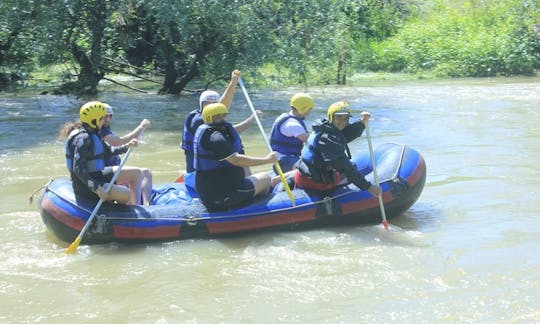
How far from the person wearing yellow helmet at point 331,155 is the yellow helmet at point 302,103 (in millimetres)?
507

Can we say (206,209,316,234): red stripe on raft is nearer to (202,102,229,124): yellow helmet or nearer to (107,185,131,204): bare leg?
(107,185,131,204): bare leg

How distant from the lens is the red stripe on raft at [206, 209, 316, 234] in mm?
6062

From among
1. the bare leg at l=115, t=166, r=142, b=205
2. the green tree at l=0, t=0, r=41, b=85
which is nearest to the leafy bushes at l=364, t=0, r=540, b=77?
the green tree at l=0, t=0, r=41, b=85

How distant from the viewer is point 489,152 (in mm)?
9422

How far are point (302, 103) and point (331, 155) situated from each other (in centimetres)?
85

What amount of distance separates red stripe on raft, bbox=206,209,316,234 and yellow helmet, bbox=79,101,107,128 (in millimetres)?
1228

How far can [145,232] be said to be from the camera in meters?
5.95

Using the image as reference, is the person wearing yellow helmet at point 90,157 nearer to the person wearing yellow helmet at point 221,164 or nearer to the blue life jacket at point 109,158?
the blue life jacket at point 109,158

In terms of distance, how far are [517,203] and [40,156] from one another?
6.09 meters

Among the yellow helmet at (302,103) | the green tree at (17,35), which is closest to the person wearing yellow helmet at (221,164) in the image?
the yellow helmet at (302,103)

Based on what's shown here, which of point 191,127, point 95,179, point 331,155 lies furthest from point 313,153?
point 95,179

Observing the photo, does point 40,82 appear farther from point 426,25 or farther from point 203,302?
point 203,302

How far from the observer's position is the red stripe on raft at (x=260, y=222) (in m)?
6.06

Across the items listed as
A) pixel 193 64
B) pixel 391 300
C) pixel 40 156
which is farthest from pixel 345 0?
pixel 391 300
